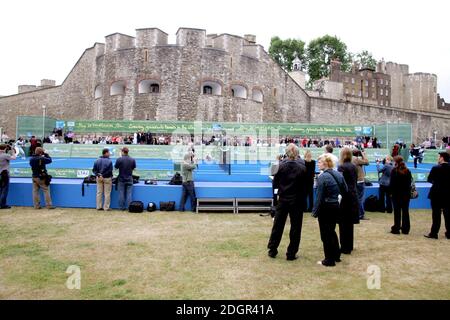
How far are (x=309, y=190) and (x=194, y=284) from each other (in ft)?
17.1

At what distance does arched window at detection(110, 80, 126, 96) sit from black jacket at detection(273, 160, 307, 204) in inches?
1093

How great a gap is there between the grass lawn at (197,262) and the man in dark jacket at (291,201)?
0.27m

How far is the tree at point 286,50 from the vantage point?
53719 millimetres

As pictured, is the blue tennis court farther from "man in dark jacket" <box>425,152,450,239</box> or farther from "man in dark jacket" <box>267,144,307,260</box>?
"man in dark jacket" <box>267,144,307,260</box>

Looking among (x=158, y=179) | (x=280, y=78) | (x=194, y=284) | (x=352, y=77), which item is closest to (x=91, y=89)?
(x=280, y=78)

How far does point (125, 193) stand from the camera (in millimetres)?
9016

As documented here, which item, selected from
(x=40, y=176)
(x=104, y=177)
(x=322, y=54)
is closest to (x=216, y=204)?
(x=104, y=177)

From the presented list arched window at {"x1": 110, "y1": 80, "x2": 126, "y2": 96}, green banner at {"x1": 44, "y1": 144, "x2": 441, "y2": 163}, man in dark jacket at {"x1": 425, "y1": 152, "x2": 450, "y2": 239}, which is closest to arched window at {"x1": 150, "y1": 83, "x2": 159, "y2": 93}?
arched window at {"x1": 110, "y1": 80, "x2": 126, "y2": 96}

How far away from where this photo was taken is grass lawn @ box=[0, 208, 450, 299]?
12.4ft

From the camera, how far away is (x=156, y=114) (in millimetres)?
28812

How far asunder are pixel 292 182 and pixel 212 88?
27027 millimetres

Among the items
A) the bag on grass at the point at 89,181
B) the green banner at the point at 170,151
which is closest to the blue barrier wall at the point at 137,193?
the bag on grass at the point at 89,181

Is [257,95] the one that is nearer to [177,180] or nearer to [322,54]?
[177,180]

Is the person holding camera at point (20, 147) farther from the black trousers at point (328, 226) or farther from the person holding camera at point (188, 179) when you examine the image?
the black trousers at point (328, 226)
